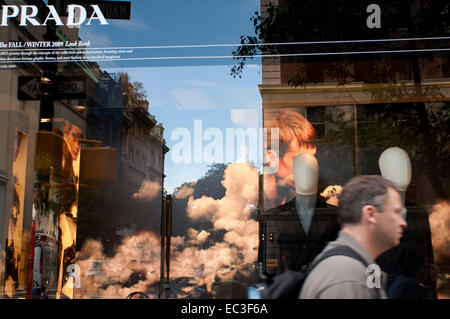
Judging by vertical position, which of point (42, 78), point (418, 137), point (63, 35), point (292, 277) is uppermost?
point (63, 35)

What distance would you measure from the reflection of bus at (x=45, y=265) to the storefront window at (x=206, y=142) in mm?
11

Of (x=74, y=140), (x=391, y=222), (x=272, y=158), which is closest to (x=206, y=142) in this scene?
(x=272, y=158)

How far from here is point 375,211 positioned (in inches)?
114

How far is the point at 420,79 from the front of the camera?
11.1ft

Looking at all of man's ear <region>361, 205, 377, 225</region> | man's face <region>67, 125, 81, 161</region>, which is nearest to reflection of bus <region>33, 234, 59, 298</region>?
man's face <region>67, 125, 81, 161</region>

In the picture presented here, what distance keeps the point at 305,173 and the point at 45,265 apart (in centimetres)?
211

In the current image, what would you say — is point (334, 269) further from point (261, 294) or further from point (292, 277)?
point (261, 294)

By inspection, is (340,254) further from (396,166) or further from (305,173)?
(396,166)

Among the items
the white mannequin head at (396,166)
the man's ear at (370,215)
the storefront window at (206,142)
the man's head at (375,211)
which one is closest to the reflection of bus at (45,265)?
the storefront window at (206,142)
